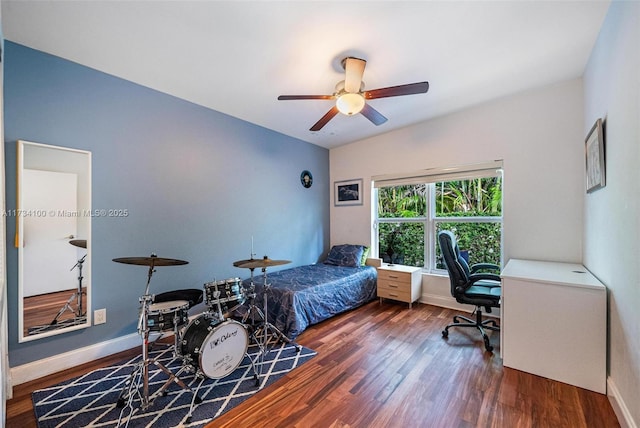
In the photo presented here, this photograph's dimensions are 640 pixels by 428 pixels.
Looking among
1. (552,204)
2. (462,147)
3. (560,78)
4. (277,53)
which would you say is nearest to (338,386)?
(277,53)

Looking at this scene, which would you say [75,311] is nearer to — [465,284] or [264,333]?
[264,333]

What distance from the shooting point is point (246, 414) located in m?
1.67

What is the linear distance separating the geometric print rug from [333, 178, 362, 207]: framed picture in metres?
2.73

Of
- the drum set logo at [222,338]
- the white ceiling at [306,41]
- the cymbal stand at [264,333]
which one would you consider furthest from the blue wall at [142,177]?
the drum set logo at [222,338]

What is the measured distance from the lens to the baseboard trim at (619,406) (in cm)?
147

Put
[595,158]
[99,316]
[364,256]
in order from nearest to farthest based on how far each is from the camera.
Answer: [595,158] < [99,316] < [364,256]

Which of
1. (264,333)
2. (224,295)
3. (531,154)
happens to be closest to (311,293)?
(264,333)

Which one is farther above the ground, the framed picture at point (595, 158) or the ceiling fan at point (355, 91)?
the ceiling fan at point (355, 91)

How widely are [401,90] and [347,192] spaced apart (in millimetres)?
2556

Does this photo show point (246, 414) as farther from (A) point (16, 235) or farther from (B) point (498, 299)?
(B) point (498, 299)

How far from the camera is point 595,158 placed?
6.88 feet

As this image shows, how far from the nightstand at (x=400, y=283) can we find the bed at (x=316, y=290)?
18 centimetres

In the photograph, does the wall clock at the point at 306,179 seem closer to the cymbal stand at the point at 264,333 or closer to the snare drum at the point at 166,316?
the cymbal stand at the point at 264,333

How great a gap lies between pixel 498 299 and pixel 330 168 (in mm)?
3204
